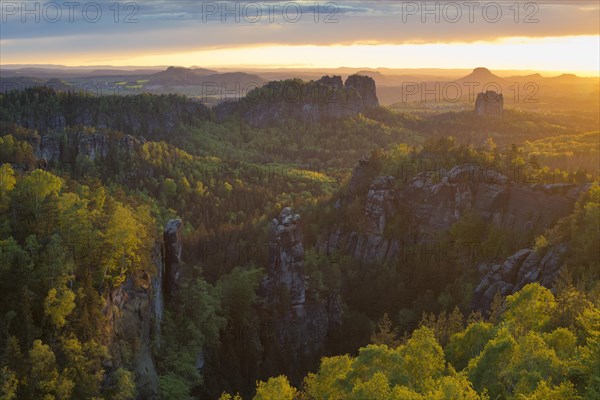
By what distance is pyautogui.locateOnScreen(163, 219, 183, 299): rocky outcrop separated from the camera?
64.1 metres

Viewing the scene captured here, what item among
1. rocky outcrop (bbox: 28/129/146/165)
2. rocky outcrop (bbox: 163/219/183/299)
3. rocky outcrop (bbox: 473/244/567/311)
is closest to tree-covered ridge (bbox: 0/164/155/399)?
rocky outcrop (bbox: 163/219/183/299)

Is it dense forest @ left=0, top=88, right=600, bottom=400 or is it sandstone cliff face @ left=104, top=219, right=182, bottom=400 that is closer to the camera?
dense forest @ left=0, top=88, right=600, bottom=400

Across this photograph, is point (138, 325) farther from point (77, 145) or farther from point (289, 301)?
point (77, 145)

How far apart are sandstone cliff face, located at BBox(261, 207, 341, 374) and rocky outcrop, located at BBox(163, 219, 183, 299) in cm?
1335

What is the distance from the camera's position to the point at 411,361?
3872 centimetres

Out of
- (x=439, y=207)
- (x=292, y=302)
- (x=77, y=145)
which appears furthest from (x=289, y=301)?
(x=77, y=145)

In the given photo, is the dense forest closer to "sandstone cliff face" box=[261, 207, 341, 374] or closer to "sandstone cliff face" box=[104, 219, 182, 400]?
"sandstone cliff face" box=[104, 219, 182, 400]

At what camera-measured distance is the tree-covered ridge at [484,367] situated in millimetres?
31734

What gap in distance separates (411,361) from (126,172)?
10773 centimetres

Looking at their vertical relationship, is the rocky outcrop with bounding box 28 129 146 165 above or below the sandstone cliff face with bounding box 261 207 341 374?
above

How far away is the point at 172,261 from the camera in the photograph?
6475 cm

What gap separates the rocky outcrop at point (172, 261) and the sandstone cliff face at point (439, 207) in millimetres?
36950

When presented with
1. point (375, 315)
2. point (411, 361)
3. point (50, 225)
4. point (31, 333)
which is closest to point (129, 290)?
point (50, 225)

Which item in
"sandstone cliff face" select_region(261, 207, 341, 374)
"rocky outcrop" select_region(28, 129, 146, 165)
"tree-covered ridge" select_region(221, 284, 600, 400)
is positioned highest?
"rocky outcrop" select_region(28, 129, 146, 165)
